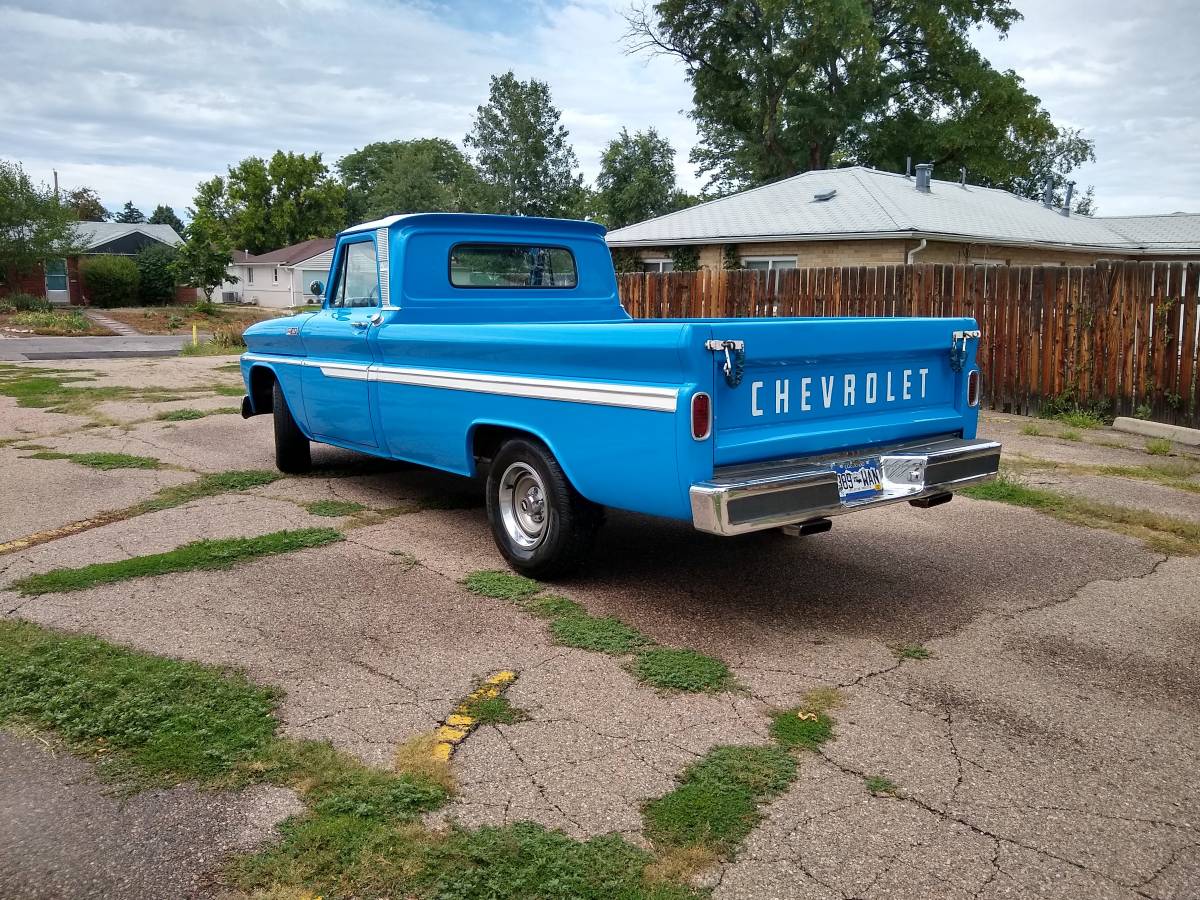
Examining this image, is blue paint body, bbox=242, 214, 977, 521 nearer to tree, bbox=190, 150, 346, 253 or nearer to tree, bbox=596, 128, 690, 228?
tree, bbox=596, 128, 690, 228

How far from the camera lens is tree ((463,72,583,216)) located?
60281mm

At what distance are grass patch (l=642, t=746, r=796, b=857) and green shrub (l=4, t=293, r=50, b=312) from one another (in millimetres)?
42996

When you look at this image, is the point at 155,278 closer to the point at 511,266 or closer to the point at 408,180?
the point at 408,180

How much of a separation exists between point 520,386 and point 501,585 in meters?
1.08

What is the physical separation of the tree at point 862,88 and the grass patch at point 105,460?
31.8m

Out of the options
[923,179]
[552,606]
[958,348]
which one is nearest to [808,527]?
[552,606]

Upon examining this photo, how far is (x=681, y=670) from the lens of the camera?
4074 millimetres

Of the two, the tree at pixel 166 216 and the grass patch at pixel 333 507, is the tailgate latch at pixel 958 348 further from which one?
the tree at pixel 166 216

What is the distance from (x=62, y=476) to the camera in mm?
8000

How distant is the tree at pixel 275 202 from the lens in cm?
Answer: 6378

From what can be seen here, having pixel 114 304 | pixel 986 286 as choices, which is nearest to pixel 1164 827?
pixel 986 286

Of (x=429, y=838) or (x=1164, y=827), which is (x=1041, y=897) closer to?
(x=1164, y=827)

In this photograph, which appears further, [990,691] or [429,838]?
[990,691]

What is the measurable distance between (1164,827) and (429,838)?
87.1 inches
